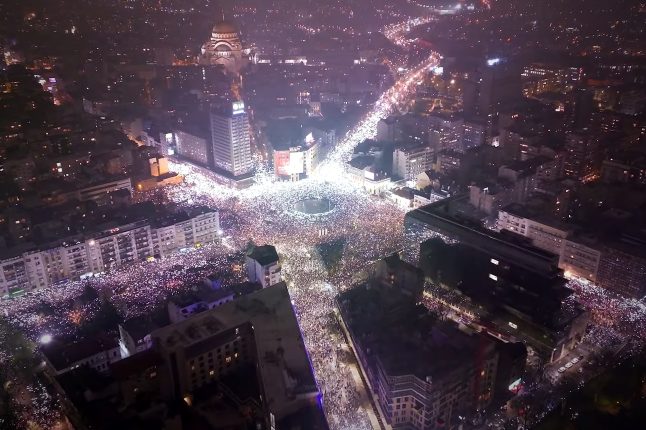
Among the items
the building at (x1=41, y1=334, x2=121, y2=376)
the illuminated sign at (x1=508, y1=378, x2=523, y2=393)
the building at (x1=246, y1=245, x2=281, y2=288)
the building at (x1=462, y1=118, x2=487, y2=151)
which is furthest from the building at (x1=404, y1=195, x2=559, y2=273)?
the building at (x1=41, y1=334, x2=121, y2=376)

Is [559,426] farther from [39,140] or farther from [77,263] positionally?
[39,140]

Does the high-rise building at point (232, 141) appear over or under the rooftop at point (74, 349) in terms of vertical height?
over

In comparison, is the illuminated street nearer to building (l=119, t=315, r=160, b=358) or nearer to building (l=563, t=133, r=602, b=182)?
building (l=563, t=133, r=602, b=182)

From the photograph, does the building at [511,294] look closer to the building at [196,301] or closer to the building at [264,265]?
the building at [264,265]

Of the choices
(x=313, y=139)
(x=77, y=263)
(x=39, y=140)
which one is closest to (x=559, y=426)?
(x=77, y=263)

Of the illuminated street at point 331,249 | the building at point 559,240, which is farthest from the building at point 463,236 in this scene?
the building at point 559,240
